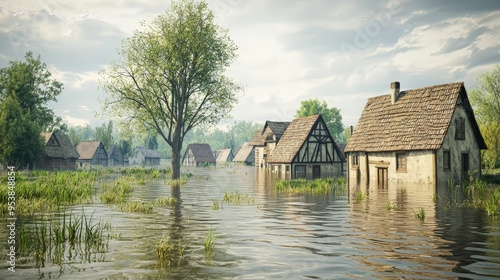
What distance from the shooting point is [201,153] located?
9788 centimetres

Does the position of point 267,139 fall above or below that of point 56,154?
above

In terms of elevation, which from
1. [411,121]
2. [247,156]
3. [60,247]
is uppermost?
[411,121]

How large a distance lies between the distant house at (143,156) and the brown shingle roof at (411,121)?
87636 millimetres

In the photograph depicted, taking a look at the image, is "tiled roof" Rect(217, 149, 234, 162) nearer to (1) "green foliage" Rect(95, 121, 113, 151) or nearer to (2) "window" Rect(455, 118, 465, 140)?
(1) "green foliage" Rect(95, 121, 113, 151)

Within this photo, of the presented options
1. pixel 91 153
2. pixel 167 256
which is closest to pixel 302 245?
pixel 167 256

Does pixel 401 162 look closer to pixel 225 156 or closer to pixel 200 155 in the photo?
pixel 200 155

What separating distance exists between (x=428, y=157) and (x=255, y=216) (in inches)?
778

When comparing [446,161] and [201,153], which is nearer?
[446,161]

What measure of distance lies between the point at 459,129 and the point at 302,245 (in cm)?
2640

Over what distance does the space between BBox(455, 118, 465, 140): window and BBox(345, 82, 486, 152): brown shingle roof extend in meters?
1.10

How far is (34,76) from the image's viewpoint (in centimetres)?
5778

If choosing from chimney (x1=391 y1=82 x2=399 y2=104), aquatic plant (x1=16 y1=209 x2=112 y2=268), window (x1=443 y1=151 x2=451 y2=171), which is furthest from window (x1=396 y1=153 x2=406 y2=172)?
aquatic plant (x1=16 y1=209 x2=112 y2=268)

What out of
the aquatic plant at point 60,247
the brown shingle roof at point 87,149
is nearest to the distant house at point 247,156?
the brown shingle roof at point 87,149

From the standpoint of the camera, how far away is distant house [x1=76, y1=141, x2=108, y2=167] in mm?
87300
